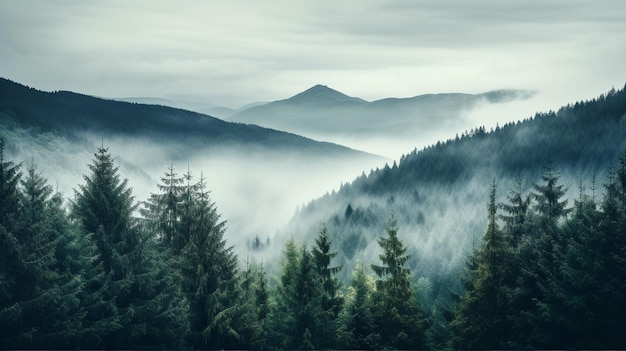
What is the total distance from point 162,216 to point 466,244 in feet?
257

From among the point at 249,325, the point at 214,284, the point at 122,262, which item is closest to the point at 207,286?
the point at 214,284

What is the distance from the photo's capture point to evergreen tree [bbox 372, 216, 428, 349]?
3309cm

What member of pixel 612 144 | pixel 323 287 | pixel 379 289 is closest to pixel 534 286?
pixel 379 289

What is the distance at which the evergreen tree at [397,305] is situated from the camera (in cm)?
3309

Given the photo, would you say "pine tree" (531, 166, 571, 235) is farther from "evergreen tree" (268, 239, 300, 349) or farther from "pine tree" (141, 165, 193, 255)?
"pine tree" (141, 165, 193, 255)

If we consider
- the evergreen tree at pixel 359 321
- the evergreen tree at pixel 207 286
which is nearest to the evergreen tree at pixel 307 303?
the evergreen tree at pixel 359 321

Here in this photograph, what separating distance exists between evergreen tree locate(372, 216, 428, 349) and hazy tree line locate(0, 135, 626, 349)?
0.24ft

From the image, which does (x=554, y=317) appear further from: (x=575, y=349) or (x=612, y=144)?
(x=612, y=144)

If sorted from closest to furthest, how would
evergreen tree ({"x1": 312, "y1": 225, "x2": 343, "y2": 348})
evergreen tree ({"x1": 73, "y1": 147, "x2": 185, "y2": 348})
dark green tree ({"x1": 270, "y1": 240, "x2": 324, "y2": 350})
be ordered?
evergreen tree ({"x1": 73, "y1": 147, "x2": 185, "y2": 348}), dark green tree ({"x1": 270, "y1": 240, "x2": 324, "y2": 350}), evergreen tree ({"x1": 312, "y1": 225, "x2": 343, "y2": 348})

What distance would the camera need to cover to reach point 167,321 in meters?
28.2

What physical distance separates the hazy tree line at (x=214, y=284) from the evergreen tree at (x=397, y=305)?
0.07 metres

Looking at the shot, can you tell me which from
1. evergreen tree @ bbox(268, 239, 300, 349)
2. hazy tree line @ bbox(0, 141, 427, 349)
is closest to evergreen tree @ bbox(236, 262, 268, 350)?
hazy tree line @ bbox(0, 141, 427, 349)

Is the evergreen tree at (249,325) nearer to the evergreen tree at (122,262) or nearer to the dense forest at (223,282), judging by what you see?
the dense forest at (223,282)

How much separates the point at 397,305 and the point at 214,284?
10064mm
